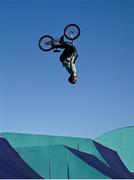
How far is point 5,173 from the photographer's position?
1397 cm

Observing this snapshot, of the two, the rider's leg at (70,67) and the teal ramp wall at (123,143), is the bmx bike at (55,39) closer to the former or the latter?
the rider's leg at (70,67)

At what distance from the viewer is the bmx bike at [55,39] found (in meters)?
9.01

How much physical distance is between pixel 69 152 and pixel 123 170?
895cm

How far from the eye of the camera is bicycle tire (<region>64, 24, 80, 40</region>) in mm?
8977

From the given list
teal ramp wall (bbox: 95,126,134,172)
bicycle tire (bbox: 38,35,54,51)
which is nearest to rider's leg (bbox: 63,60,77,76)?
bicycle tire (bbox: 38,35,54,51)

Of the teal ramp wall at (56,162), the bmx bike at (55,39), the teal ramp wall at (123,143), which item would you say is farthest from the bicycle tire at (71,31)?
the teal ramp wall at (123,143)

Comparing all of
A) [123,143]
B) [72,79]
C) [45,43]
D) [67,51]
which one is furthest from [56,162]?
[123,143]

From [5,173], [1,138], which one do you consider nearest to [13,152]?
[1,138]

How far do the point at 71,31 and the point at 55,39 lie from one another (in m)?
0.64

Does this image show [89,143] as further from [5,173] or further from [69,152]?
[5,173]

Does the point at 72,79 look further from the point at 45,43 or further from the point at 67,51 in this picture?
the point at 45,43

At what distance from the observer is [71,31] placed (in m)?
9.06

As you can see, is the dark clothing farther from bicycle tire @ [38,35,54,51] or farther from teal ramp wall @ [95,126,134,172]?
teal ramp wall @ [95,126,134,172]

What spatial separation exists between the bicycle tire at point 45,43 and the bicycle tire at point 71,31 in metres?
0.64
